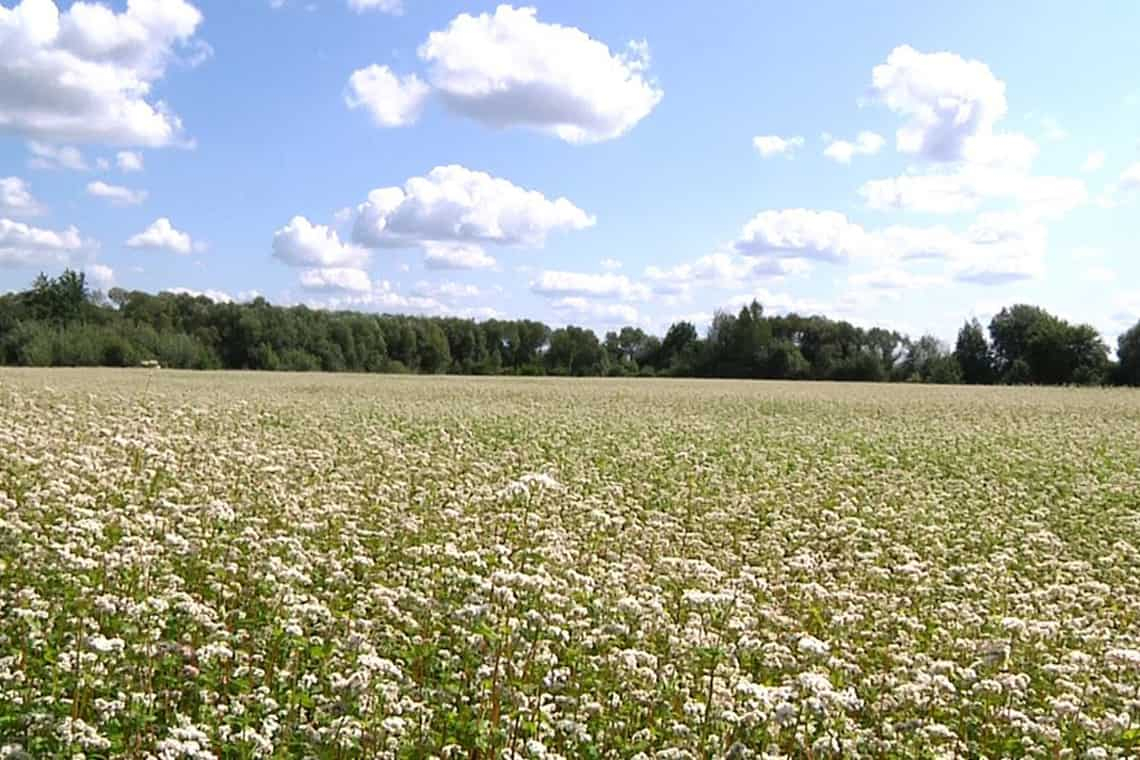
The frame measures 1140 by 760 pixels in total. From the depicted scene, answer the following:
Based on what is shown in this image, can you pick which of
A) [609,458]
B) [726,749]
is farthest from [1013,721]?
[609,458]

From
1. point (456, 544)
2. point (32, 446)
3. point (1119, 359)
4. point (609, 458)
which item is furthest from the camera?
point (1119, 359)

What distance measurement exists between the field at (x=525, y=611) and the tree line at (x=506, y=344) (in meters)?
77.4

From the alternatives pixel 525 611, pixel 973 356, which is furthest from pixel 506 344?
pixel 525 611

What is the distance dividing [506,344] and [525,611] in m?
110

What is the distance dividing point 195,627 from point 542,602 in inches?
92.9

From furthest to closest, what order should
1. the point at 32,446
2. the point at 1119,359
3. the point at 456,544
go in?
the point at 1119,359, the point at 32,446, the point at 456,544

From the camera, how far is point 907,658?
6.85m

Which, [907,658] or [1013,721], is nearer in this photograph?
[1013,721]

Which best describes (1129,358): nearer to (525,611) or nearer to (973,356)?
(973,356)

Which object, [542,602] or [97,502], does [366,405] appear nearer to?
[97,502]

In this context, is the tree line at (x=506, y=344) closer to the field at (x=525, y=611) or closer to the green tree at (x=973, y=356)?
the green tree at (x=973, y=356)

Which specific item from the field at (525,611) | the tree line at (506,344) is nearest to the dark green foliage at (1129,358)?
the tree line at (506,344)

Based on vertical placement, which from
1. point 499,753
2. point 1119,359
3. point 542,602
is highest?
point 1119,359

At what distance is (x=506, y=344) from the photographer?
4555 inches
